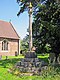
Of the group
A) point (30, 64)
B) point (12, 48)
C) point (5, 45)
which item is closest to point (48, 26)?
point (30, 64)

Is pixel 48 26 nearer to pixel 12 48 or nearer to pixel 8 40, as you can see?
pixel 8 40

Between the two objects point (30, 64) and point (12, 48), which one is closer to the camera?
point (30, 64)

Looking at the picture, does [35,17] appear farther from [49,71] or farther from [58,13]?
[49,71]

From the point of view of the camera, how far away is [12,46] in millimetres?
54344

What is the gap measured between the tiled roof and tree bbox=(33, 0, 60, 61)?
22262 millimetres

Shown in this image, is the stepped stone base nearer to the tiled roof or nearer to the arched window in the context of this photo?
the tiled roof

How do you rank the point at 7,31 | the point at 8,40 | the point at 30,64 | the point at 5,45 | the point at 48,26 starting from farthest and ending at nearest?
the point at 7,31 < the point at 8,40 < the point at 5,45 < the point at 48,26 < the point at 30,64

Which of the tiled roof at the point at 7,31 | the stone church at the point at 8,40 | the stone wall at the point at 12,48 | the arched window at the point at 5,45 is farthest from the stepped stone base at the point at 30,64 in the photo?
the arched window at the point at 5,45

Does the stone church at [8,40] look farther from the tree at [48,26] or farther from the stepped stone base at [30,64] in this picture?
the stepped stone base at [30,64]

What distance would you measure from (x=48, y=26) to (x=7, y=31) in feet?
94.3

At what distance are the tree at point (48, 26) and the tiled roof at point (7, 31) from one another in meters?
22.3

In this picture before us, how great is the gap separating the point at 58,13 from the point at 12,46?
93.0ft

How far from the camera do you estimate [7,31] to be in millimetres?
54344

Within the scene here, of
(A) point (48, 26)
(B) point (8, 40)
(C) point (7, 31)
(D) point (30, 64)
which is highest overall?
(C) point (7, 31)
